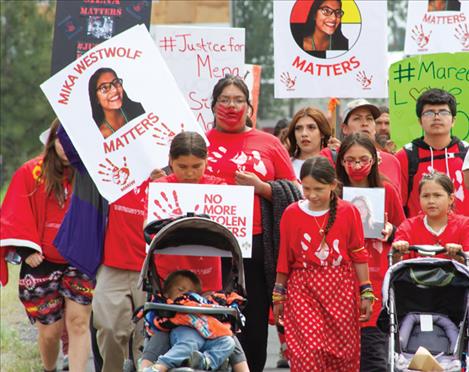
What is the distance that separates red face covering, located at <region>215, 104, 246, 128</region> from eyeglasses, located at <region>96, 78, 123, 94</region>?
0.65 metres

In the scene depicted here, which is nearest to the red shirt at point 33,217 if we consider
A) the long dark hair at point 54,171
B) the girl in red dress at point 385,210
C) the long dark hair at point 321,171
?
the long dark hair at point 54,171

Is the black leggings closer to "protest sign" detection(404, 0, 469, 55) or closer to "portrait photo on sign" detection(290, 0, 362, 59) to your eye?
"portrait photo on sign" detection(290, 0, 362, 59)

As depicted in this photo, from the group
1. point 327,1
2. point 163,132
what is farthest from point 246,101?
point 327,1

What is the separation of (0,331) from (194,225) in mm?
6037

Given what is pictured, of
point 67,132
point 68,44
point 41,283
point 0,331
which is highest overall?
point 68,44

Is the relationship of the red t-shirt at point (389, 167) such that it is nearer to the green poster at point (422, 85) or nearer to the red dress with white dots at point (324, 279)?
the red dress with white dots at point (324, 279)

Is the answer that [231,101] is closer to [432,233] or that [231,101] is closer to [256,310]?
[256,310]

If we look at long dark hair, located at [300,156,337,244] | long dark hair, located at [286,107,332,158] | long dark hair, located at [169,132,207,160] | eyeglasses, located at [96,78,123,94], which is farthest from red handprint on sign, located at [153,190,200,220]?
long dark hair, located at [286,107,332,158]

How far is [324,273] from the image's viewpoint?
7754 mm

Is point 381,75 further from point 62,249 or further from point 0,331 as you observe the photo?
point 0,331

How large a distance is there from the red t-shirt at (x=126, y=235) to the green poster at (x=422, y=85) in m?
2.25

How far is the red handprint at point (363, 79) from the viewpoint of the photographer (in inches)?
406

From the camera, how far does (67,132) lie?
26.5ft

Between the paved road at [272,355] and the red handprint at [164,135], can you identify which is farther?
the paved road at [272,355]
